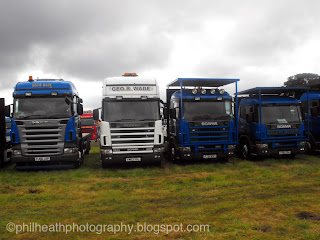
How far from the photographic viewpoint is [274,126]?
1246 centimetres

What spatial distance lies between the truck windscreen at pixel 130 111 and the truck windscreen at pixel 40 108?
4.93 feet

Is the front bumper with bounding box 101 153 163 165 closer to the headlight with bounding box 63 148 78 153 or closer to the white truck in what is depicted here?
the white truck

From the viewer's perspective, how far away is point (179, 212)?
19.5 ft

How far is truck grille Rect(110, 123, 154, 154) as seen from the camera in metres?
10.9

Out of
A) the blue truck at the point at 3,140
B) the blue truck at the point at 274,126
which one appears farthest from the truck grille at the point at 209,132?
the blue truck at the point at 3,140

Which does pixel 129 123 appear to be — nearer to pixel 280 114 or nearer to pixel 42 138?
pixel 42 138

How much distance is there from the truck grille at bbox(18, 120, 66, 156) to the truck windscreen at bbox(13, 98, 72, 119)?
12.5 inches

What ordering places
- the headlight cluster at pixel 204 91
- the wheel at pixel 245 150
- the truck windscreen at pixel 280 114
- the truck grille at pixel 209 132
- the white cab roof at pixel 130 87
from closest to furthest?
the white cab roof at pixel 130 87 → the truck grille at pixel 209 132 → the headlight cluster at pixel 204 91 → the truck windscreen at pixel 280 114 → the wheel at pixel 245 150

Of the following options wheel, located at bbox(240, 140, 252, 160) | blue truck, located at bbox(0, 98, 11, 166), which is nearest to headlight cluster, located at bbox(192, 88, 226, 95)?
wheel, located at bbox(240, 140, 252, 160)

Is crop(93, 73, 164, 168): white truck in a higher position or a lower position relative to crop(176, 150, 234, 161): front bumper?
higher

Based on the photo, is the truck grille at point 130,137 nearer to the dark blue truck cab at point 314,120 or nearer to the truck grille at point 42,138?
the truck grille at point 42,138

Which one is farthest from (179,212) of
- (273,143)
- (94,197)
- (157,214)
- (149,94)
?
(273,143)

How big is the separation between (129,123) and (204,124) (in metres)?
3.13

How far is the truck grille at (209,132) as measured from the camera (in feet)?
38.8
